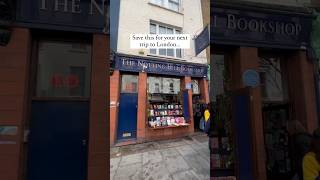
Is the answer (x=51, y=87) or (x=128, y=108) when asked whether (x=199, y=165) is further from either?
(x=51, y=87)

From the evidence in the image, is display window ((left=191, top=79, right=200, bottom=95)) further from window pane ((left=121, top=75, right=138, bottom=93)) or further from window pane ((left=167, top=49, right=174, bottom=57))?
→ window pane ((left=121, top=75, right=138, bottom=93))

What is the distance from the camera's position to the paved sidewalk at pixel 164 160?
1.52 meters

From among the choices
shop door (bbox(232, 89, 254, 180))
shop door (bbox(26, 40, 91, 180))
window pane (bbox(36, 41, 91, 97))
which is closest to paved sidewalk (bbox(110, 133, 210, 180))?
shop door (bbox(232, 89, 254, 180))

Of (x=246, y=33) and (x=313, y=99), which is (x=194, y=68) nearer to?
(x=246, y=33)

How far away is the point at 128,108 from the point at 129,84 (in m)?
0.13

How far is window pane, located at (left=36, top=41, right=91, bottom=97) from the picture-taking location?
1830mm

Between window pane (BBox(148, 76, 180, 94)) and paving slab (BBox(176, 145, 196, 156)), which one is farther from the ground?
window pane (BBox(148, 76, 180, 94))

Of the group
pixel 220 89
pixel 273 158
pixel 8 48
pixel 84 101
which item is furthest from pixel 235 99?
pixel 8 48

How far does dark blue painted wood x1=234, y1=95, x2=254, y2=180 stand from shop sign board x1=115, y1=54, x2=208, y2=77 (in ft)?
1.09

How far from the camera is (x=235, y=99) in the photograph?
1740 millimetres

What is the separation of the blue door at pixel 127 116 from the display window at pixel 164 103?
0.30ft

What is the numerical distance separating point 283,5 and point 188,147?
1120mm

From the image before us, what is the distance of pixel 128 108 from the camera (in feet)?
4.73

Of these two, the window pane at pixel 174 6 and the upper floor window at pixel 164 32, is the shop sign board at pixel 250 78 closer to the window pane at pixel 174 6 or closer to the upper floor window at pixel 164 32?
the upper floor window at pixel 164 32
